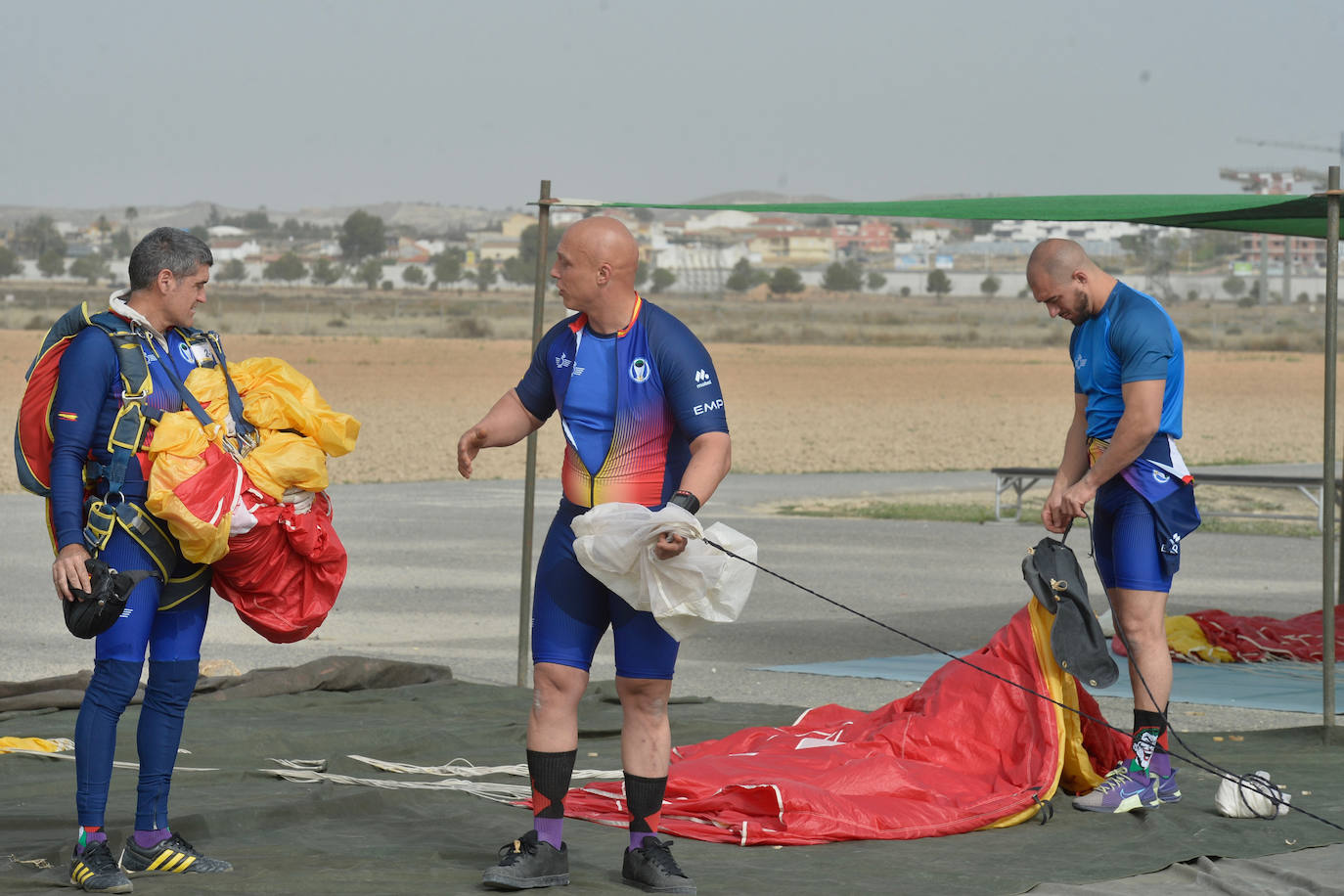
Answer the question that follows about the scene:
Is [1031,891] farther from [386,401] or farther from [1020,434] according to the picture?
[386,401]

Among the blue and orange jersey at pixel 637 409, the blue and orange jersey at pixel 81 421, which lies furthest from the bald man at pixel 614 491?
the blue and orange jersey at pixel 81 421

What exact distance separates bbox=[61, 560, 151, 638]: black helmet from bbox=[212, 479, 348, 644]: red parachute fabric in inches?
13.3

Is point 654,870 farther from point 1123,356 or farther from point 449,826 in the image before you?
point 1123,356

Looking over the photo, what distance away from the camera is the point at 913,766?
5223 millimetres

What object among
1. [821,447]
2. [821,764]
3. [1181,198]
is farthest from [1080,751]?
[821,447]

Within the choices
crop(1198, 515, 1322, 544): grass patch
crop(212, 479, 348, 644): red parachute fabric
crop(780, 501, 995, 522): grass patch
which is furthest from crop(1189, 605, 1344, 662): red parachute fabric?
crop(780, 501, 995, 522): grass patch

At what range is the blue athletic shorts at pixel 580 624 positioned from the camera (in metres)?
4.07

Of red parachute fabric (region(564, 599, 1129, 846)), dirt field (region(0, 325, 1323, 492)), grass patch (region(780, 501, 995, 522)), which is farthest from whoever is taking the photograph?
dirt field (region(0, 325, 1323, 492))

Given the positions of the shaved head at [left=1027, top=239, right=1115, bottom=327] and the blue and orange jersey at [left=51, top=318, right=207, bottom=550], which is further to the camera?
the shaved head at [left=1027, top=239, right=1115, bottom=327]

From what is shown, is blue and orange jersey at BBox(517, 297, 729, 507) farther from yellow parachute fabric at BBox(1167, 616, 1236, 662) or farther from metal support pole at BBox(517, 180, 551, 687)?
yellow parachute fabric at BBox(1167, 616, 1236, 662)

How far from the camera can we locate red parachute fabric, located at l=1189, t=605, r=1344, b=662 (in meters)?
8.28

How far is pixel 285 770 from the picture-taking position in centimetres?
547

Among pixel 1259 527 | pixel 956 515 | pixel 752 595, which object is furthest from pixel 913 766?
pixel 1259 527

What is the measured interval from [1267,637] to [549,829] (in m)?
5.39
